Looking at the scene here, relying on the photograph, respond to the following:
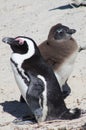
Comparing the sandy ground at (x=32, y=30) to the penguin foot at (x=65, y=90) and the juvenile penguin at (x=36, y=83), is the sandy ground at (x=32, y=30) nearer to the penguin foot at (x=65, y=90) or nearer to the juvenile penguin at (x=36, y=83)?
the penguin foot at (x=65, y=90)

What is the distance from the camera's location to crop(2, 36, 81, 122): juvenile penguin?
582 cm

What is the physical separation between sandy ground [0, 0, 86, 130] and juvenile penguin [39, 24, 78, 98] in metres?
0.26

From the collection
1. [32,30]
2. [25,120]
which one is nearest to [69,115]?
[25,120]

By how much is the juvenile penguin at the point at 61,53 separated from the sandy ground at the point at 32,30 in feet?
0.84

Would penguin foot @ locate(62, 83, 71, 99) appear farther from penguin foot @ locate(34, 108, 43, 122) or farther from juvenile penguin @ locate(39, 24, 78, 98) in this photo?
penguin foot @ locate(34, 108, 43, 122)

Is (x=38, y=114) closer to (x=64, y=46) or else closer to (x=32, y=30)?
(x=64, y=46)

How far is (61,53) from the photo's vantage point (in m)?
6.69

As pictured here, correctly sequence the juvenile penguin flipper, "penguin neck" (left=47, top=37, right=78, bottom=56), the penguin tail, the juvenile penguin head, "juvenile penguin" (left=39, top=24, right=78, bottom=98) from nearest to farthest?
the juvenile penguin flipper
the penguin tail
"juvenile penguin" (left=39, top=24, right=78, bottom=98)
"penguin neck" (left=47, top=37, right=78, bottom=56)
the juvenile penguin head

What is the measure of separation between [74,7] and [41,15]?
0.53m

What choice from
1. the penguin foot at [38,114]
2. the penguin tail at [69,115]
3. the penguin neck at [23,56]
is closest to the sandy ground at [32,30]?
the penguin foot at [38,114]


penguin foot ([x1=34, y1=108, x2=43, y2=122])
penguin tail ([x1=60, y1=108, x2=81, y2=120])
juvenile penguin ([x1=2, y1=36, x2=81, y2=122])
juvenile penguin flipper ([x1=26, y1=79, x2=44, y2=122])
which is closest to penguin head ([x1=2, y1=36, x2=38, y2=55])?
juvenile penguin ([x1=2, y1=36, x2=81, y2=122])

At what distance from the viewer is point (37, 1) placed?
11.3 m

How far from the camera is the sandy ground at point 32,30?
663 cm

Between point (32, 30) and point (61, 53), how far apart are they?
9.34 feet
